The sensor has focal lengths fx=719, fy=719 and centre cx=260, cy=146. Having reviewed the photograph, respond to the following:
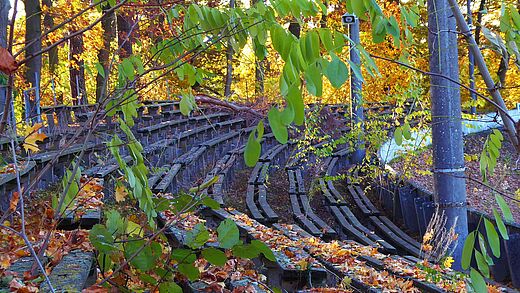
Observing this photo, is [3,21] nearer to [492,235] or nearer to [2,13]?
[2,13]

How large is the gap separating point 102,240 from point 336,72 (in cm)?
122

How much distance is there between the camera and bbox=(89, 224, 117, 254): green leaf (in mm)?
2299

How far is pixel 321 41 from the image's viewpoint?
1600mm

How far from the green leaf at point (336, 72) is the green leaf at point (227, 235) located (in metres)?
1.00

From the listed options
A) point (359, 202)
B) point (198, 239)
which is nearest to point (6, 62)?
point (198, 239)

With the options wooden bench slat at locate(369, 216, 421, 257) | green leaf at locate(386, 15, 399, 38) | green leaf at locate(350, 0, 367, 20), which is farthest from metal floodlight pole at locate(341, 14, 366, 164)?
green leaf at locate(350, 0, 367, 20)

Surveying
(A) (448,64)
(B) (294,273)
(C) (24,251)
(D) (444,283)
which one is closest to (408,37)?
(B) (294,273)

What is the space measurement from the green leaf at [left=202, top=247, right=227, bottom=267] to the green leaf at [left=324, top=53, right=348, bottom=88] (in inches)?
42.9

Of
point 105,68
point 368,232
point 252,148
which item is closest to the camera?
point 252,148

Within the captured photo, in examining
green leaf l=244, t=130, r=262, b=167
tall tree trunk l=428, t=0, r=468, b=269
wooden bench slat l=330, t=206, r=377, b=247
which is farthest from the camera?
wooden bench slat l=330, t=206, r=377, b=247

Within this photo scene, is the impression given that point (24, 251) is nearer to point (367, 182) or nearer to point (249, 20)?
point (249, 20)

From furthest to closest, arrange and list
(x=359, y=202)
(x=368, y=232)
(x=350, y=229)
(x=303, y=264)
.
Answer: (x=359, y=202)
(x=368, y=232)
(x=350, y=229)
(x=303, y=264)

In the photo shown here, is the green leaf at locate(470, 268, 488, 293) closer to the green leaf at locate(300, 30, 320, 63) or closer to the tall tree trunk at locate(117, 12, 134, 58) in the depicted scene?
the green leaf at locate(300, 30, 320, 63)

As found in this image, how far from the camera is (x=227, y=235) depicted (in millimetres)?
2297
